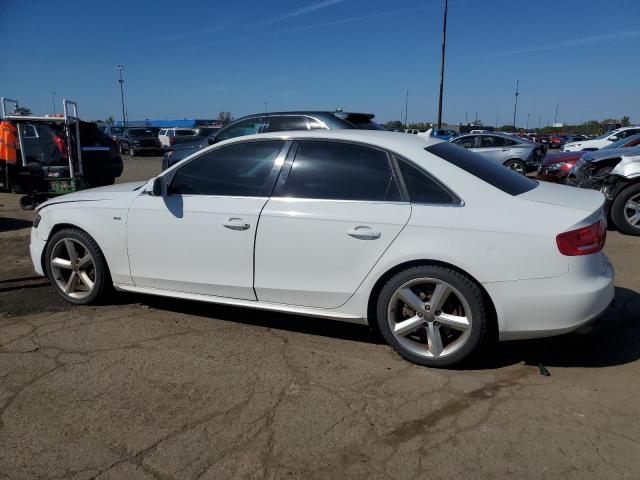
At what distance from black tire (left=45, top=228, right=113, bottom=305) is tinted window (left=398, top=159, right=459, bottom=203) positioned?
2.63 metres

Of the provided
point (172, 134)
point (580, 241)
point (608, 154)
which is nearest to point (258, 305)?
point (580, 241)

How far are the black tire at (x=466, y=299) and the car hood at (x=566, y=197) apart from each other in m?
0.70

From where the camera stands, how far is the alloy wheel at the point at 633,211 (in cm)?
751

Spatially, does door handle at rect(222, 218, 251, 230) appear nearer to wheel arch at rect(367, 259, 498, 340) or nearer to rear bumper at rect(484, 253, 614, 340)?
wheel arch at rect(367, 259, 498, 340)

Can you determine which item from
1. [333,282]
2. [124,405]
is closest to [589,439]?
[333,282]

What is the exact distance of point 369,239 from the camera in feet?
11.0

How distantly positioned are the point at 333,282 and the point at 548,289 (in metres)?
1.33

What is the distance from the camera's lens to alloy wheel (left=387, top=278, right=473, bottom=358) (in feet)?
10.6

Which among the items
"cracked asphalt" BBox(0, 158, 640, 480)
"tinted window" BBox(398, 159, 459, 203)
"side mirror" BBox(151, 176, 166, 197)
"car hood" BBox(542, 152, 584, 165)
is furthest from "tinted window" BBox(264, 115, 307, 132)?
"car hood" BBox(542, 152, 584, 165)

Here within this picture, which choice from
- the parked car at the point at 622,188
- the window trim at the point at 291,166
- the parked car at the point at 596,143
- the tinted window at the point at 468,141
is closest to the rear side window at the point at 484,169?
the window trim at the point at 291,166

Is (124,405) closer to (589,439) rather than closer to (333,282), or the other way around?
(333,282)

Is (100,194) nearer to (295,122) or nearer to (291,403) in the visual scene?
(291,403)

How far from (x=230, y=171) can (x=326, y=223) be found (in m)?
0.98

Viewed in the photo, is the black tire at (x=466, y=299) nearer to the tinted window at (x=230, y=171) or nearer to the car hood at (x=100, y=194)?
the tinted window at (x=230, y=171)
